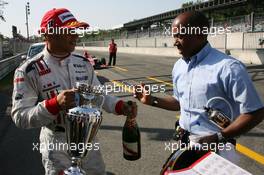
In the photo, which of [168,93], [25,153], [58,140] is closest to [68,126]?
[58,140]

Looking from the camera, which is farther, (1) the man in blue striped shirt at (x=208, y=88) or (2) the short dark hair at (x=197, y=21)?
(2) the short dark hair at (x=197, y=21)

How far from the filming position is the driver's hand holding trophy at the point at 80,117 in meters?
1.97

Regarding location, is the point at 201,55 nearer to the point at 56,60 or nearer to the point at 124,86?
the point at 56,60

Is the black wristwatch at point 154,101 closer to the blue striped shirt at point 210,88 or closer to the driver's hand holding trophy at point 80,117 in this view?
the blue striped shirt at point 210,88

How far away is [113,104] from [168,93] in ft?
29.5

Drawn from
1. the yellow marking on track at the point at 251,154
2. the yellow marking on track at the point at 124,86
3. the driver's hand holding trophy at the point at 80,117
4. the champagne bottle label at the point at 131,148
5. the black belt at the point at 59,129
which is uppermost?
the driver's hand holding trophy at the point at 80,117

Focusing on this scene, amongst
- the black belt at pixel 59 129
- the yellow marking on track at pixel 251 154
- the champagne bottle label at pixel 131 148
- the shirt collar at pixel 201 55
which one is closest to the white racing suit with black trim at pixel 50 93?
the black belt at pixel 59 129

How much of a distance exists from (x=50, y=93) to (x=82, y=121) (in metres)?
0.89

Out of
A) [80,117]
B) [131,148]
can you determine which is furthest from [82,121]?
[131,148]

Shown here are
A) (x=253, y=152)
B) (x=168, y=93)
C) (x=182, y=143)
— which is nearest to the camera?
(x=182, y=143)

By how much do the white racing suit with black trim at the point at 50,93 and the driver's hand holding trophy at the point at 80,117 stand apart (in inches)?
19.5

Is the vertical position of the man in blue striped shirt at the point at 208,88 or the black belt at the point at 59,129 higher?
the man in blue striped shirt at the point at 208,88

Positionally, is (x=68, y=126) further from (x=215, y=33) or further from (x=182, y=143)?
(x=215, y=33)

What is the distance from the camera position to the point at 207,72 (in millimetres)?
2807
